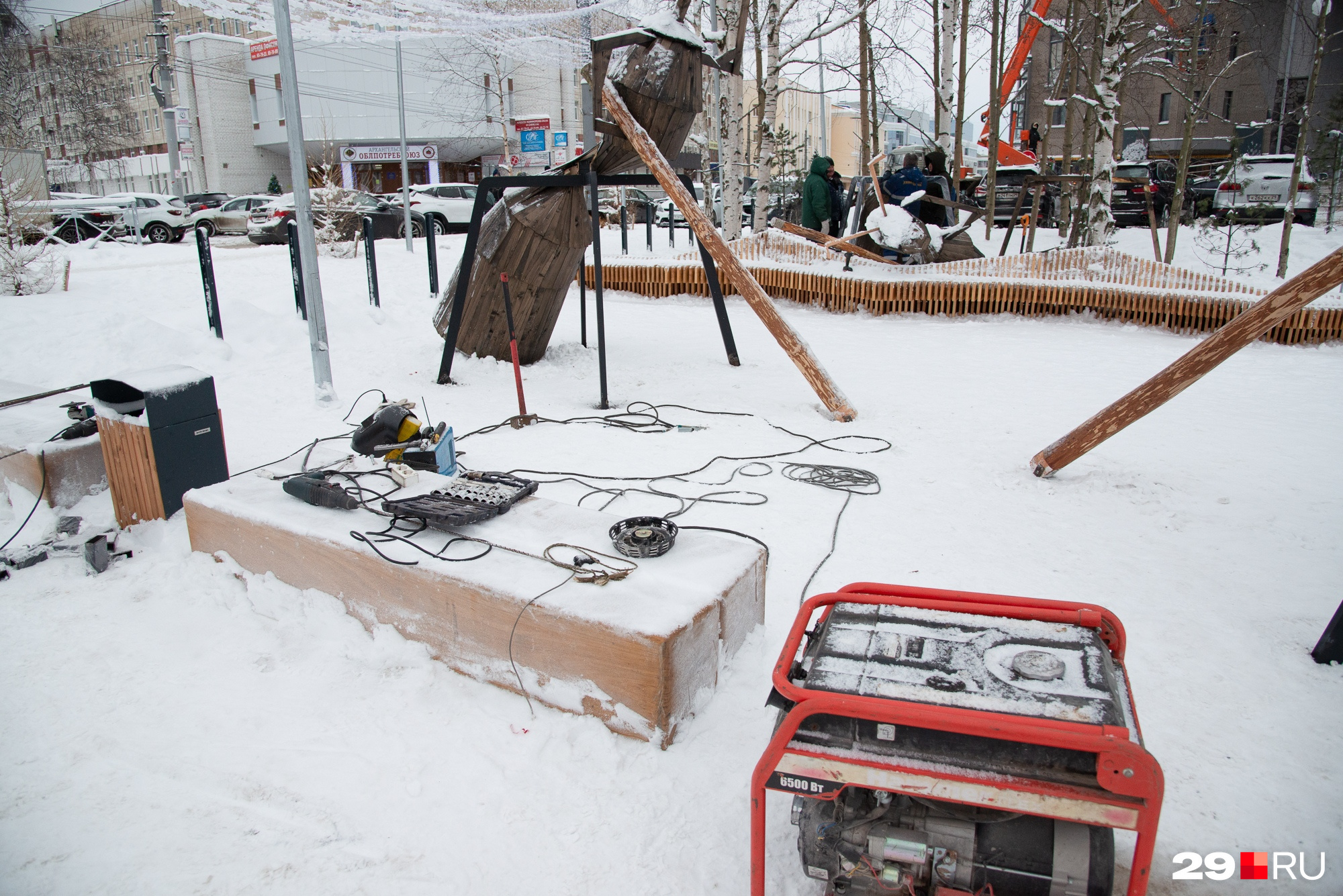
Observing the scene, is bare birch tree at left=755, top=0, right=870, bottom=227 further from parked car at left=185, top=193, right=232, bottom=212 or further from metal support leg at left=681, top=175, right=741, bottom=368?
parked car at left=185, top=193, right=232, bottom=212

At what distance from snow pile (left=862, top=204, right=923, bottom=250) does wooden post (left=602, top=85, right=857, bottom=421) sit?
16.2 ft

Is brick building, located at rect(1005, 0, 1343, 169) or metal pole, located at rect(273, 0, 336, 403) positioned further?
brick building, located at rect(1005, 0, 1343, 169)

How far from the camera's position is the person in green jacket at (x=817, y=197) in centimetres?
1320

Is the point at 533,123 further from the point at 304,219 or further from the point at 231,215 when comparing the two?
the point at 304,219

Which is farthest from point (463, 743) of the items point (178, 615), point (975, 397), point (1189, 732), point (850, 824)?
point (975, 397)

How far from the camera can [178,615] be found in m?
3.22

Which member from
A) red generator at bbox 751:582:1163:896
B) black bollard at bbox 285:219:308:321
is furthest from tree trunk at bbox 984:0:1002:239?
red generator at bbox 751:582:1163:896

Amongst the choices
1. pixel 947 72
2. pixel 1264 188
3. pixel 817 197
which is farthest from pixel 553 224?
pixel 1264 188

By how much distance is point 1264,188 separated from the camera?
15531mm

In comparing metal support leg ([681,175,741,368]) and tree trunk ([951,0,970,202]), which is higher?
tree trunk ([951,0,970,202])

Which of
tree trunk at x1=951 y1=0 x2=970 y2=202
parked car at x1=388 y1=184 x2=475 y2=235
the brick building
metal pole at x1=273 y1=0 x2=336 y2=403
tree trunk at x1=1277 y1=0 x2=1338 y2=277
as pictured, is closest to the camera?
metal pole at x1=273 y1=0 x2=336 y2=403

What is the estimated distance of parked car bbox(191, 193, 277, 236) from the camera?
20.0 m

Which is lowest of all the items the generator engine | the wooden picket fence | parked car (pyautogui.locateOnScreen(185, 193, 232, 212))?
the generator engine

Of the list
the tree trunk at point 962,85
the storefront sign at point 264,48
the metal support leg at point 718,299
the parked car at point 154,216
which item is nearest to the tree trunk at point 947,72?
the tree trunk at point 962,85
